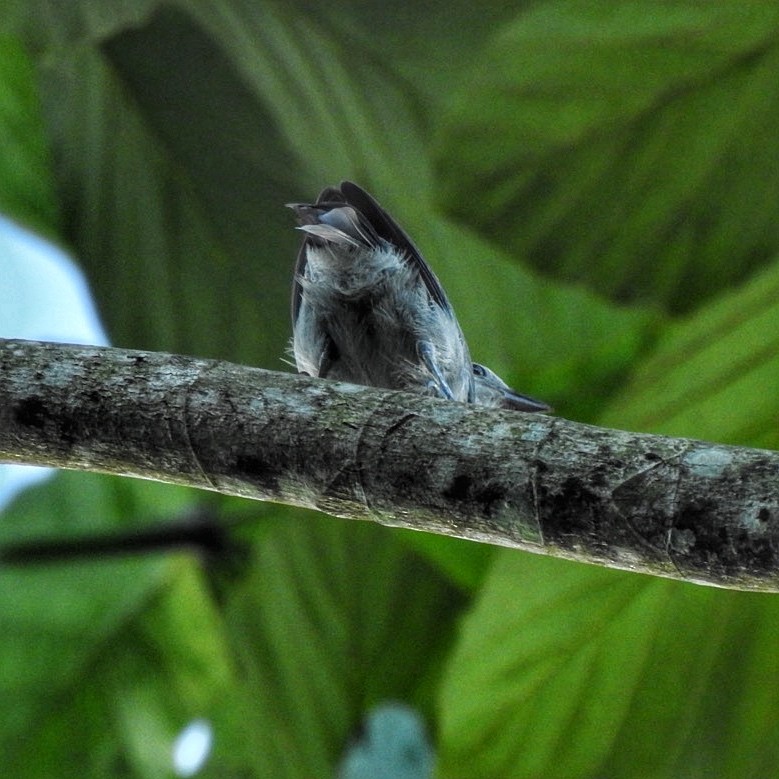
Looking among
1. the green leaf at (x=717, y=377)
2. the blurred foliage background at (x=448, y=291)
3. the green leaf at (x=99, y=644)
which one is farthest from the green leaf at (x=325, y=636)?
the green leaf at (x=717, y=377)

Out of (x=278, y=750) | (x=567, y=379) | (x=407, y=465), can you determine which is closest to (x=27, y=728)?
(x=278, y=750)

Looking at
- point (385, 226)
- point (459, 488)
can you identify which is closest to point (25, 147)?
point (385, 226)

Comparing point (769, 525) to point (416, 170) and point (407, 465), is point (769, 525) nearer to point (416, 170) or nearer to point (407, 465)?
point (407, 465)

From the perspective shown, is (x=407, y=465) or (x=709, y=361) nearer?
(x=407, y=465)

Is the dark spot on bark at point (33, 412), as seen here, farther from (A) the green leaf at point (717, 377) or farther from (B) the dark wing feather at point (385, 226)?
(A) the green leaf at point (717, 377)

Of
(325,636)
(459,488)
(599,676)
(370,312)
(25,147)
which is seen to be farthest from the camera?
(25,147)

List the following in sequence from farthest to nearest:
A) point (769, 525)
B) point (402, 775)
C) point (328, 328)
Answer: point (402, 775), point (328, 328), point (769, 525)

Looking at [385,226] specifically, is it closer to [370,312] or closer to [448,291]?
[370,312]
